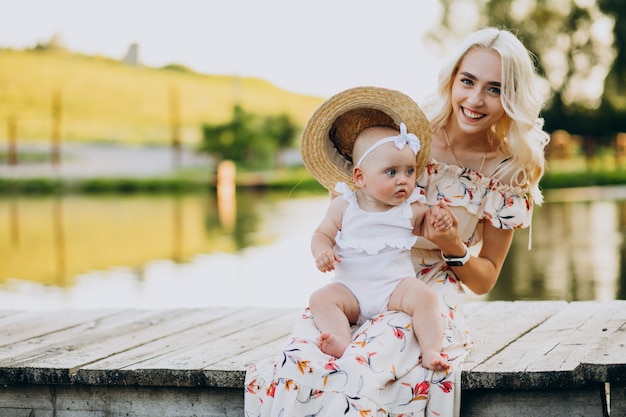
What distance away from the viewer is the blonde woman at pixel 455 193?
2.86 metres

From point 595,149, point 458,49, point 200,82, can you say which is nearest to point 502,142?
point 458,49

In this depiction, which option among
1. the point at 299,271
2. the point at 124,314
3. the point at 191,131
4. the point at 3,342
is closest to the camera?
the point at 3,342

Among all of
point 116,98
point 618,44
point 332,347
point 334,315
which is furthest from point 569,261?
point 116,98

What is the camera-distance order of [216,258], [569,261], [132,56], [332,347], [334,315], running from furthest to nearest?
1. [132,56]
2. [216,258]
3. [569,261]
4. [334,315]
5. [332,347]

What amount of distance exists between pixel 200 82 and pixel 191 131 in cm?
550

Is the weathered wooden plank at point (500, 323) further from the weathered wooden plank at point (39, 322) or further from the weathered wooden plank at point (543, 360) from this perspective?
the weathered wooden plank at point (39, 322)

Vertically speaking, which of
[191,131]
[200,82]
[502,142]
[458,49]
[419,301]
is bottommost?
[419,301]

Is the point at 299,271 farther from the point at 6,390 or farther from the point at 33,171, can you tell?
the point at 33,171

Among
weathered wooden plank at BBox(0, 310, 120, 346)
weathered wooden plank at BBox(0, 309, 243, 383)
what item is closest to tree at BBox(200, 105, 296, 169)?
weathered wooden plank at BBox(0, 310, 120, 346)

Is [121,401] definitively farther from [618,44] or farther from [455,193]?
[618,44]

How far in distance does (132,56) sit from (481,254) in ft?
131

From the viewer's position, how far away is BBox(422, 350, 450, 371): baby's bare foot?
112 inches

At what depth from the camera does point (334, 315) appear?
118 inches

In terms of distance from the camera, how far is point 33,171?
32000 mm
